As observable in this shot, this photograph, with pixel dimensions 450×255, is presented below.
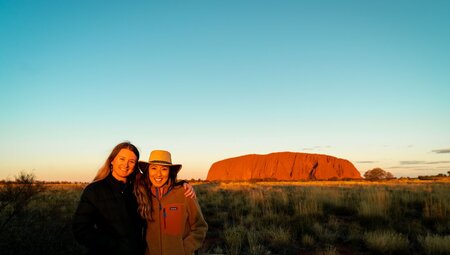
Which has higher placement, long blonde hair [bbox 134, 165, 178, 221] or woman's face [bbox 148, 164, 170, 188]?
woman's face [bbox 148, 164, 170, 188]

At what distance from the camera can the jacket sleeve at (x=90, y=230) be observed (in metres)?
2.45

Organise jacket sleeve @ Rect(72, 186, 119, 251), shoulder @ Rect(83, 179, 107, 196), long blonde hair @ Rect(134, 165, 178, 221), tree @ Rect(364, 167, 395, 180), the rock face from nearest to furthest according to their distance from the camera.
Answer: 1. jacket sleeve @ Rect(72, 186, 119, 251)
2. shoulder @ Rect(83, 179, 107, 196)
3. long blonde hair @ Rect(134, 165, 178, 221)
4. tree @ Rect(364, 167, 395, 180)
5. the rock face

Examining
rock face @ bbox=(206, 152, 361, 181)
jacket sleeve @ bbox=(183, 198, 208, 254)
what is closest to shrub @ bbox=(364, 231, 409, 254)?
jacket sleeve @ bbox=(183, 198, 208, 254)

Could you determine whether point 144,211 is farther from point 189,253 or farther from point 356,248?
point 356,248

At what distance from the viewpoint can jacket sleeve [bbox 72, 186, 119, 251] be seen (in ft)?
8.04

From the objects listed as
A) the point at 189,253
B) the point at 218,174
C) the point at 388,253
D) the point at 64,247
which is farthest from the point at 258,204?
the point at 218,174

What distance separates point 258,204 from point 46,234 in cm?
776

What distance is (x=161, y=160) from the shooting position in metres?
2.96

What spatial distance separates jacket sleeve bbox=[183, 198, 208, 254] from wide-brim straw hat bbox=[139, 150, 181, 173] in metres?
0.34

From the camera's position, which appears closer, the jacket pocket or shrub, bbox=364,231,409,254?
the jacket pocket

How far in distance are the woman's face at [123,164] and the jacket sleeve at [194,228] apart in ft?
1.93

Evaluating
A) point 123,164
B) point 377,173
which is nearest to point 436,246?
point 123,164

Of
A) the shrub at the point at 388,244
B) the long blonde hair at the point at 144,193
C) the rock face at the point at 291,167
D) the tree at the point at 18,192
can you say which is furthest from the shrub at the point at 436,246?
the rock face at the point at 291,167

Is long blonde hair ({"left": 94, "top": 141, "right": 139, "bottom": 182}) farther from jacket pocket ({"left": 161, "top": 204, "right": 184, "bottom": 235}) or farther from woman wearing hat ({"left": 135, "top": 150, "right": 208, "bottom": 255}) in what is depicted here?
jacket pocket ({"left": 161, "top": 204, "right": 184, "bottom": 235})
